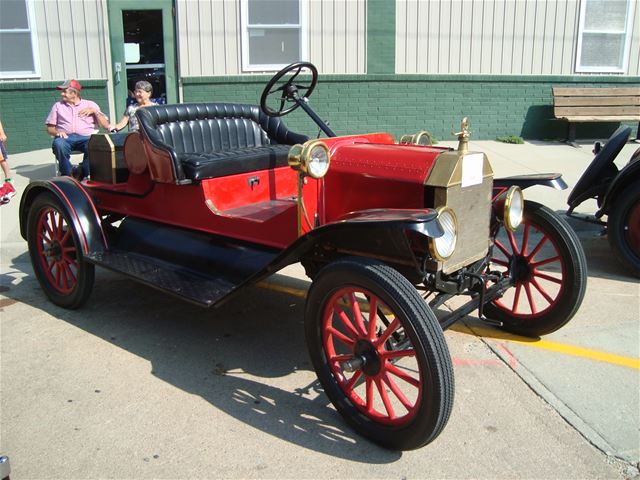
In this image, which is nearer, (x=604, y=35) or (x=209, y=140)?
(x=209, y=140)

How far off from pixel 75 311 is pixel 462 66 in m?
8.14

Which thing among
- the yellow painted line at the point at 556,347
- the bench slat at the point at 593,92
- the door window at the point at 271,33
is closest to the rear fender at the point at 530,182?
the yellow painted line at the point at 556,347

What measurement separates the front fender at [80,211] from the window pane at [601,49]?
9.55 m

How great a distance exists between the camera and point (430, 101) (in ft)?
34.0

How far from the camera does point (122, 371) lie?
10.9 ft

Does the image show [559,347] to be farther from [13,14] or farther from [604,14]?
[13,14]

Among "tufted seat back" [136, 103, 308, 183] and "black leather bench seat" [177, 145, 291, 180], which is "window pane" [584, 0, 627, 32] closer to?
"tufted seat back" [136, 103, 308, 183]

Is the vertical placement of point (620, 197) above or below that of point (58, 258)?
above

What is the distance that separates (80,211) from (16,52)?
22.4 ft

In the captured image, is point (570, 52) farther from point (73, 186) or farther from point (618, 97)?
point (73, 186)

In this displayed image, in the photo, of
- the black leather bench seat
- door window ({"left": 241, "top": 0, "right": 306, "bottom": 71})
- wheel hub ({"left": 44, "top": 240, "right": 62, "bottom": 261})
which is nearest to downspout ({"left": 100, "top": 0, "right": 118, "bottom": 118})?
door window ({"left": 241, "top": 0, "right": 306, "bottom": 71})

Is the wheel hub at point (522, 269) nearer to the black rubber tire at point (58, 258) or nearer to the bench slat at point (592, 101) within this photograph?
the black rubber tire at point (58, 258)

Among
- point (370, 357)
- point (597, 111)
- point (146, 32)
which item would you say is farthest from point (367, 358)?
point (597, 111)

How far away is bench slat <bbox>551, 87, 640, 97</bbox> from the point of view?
416 inches
